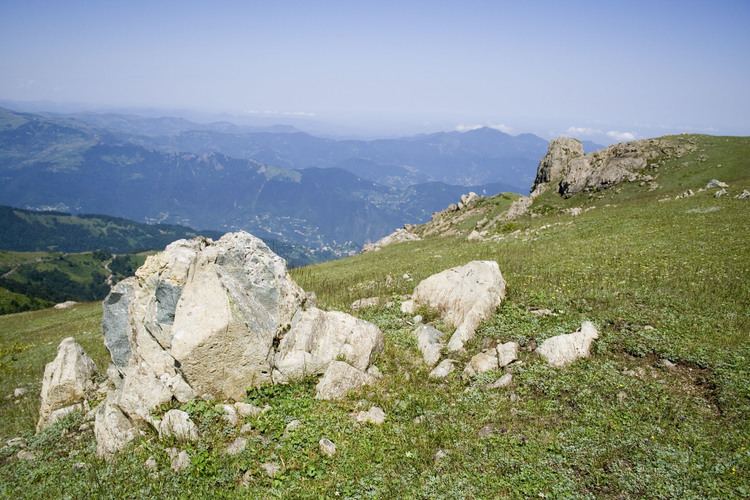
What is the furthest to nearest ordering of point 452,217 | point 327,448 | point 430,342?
point 452,217
point 430,342
point 327,448

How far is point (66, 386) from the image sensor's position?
16.8 meters

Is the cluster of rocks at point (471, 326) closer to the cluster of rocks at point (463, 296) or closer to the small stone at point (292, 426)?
the cluster of rocks at point (463, 296)

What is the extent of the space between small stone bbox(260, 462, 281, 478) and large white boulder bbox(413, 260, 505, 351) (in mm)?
8677

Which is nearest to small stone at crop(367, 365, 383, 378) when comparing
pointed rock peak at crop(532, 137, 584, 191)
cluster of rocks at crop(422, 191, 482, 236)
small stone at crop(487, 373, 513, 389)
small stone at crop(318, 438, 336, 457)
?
small stone at crop(318, 438, 336, 457)

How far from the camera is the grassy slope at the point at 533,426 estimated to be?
33.5ft

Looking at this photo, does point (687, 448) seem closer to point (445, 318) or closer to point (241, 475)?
point (445, 318)

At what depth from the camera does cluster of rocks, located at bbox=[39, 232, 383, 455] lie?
44.2 feet

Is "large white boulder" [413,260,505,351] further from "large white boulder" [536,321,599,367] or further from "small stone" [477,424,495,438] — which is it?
"small stone" [477,424,495,438]

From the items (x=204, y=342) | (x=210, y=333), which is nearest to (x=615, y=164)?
(x=210, y=333)

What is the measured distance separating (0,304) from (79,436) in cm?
17276

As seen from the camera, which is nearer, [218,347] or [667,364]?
[218,347]

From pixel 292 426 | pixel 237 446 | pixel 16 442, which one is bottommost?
pixel 16 442

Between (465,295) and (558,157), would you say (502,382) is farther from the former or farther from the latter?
(558,157)

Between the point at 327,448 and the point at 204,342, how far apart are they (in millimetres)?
5364
